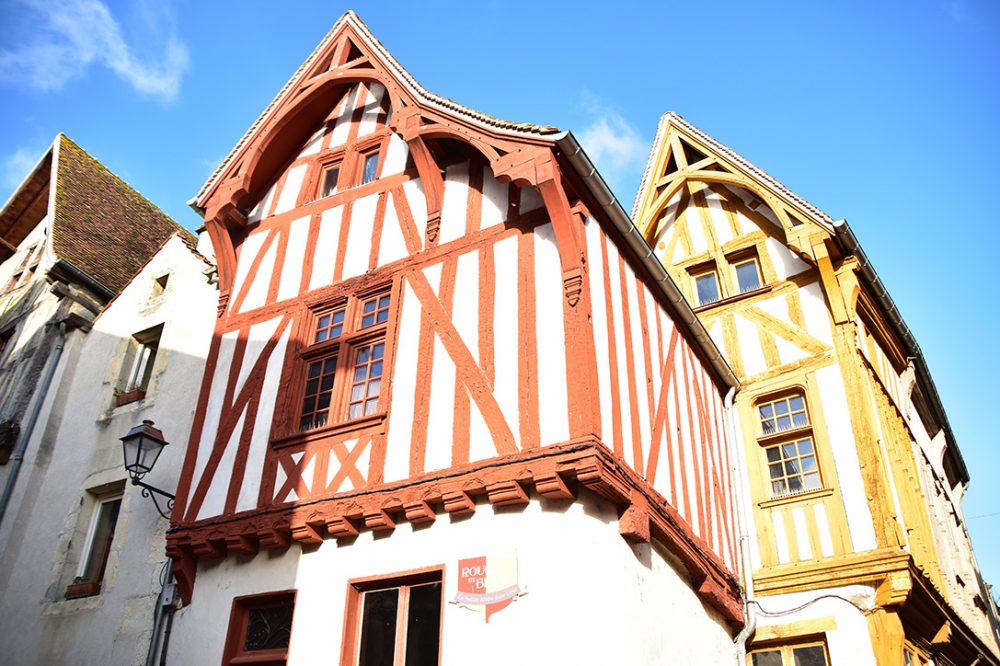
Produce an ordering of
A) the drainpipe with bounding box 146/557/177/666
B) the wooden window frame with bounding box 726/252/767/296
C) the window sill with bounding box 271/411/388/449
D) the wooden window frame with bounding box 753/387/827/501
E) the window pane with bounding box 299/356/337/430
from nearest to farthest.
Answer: the window sill with bounding box 271/411/388/449
the drainpipe with bounding box 146/557/177/666
the window pane with bounding box 299/356/337/430
the wooden window frame with bounding box 753/387/827/501
the wooden window frame with bounding box 726/252/767/296

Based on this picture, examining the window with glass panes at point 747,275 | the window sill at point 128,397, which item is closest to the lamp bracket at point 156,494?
the window sill at point 128,397

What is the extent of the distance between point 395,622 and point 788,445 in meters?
6.04

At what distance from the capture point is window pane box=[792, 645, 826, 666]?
8977mm

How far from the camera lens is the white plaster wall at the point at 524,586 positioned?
591 cm

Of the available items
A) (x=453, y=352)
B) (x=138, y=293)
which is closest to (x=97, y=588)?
(x=138, y=293)

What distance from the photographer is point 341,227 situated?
950 centimetres

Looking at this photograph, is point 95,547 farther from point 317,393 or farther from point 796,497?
point 796,497

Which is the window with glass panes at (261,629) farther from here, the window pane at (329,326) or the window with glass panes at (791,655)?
the window with glass panes at (791,655)

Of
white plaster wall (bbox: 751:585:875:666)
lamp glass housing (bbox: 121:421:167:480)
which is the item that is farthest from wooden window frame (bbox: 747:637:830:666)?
→ lamp glass housing (bbox: 121:421:167:480)

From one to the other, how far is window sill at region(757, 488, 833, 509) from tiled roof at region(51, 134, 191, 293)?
8.73 metres

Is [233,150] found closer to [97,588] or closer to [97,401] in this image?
[97,401]

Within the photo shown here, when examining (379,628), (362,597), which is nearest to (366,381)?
(362,597)

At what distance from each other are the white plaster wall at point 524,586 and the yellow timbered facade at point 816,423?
2.08m

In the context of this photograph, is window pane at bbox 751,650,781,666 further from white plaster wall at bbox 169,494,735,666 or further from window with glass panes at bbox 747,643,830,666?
white plaster wall at bbox 169,494,735,666
